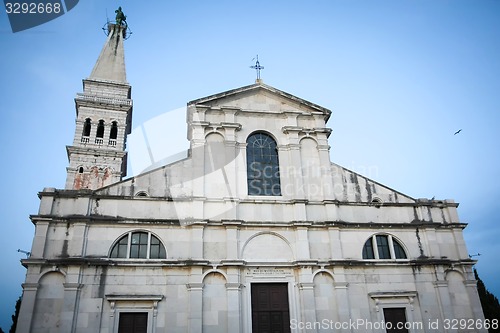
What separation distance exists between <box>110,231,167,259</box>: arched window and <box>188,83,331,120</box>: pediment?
7579mm

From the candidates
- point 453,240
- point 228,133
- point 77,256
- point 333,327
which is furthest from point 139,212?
point 453,240

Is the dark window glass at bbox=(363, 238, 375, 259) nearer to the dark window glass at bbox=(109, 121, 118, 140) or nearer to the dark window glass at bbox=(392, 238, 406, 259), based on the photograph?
the dark window glass at bbox=(392, 238, 406, 259)

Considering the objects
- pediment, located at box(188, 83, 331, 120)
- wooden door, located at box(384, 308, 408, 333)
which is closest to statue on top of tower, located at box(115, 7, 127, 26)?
pediment, located at box(188, 83, 331, 120)

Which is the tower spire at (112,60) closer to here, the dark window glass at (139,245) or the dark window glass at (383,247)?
the dark window glass at (139,245)

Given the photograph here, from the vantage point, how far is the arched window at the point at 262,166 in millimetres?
18484

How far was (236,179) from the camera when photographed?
18109 mm

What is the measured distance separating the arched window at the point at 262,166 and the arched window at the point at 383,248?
16.2 ft

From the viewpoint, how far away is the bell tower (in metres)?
36.6

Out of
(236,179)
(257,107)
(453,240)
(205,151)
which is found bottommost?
(453,240)

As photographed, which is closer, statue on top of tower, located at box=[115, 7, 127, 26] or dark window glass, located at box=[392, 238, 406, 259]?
dark window glass, located at box=[392, 238, 406, 259]

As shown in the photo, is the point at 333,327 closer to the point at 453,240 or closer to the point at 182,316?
the point at 182,316

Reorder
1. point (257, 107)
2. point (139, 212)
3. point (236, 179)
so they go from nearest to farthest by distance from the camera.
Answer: point (139, 212) < point (236, 179) < point (257, 107)

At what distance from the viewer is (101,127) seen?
130 feet

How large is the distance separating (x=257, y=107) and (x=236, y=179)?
4506mm
